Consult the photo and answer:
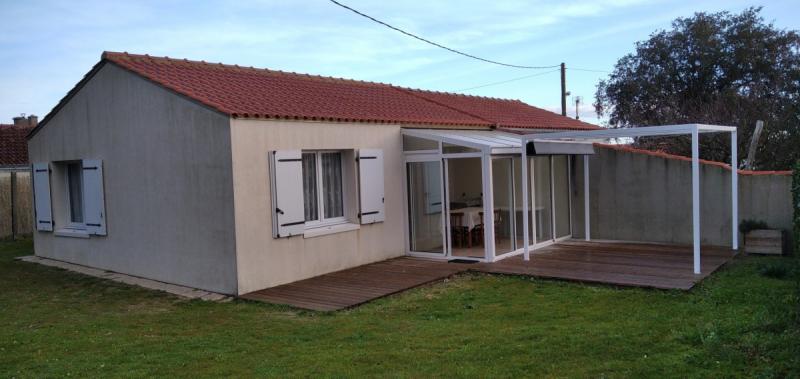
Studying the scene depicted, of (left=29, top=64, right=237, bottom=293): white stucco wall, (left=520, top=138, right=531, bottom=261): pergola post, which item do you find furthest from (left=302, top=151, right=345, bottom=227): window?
(left=520, top=138, right=531, bottom=261): pergola post

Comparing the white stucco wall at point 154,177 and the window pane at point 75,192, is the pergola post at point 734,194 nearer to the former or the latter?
the white stucco wall at point 154,177

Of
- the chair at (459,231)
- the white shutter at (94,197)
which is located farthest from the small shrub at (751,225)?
the white shutter at (94,197)

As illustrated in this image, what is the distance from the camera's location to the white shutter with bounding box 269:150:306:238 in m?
9.18

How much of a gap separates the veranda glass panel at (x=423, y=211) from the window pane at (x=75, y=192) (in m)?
6.25

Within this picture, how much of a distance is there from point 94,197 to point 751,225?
1147cm

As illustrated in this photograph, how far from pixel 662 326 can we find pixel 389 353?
2727 mm

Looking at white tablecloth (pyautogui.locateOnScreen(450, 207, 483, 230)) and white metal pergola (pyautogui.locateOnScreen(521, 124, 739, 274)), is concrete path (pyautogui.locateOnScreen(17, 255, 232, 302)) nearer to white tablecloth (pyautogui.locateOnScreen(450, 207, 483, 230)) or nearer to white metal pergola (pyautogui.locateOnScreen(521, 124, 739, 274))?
white tablecloth (pyautogui.locateOnScreen(450, 207, 483, 230))

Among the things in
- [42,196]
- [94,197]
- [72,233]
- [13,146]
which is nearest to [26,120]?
[13,146]

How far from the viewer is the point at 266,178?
30.1 ft

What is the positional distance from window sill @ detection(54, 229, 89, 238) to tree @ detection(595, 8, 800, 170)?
1652 centimetres

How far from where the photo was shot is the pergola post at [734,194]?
35.6 feet

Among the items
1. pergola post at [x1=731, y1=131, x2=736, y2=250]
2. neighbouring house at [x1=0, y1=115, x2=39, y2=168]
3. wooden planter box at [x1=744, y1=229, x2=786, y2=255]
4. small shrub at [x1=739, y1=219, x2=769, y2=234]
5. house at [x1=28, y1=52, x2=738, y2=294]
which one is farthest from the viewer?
neighbouring house at [x1=0, y1=115, x2=39, y2=168]

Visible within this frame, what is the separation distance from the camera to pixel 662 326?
629 cm

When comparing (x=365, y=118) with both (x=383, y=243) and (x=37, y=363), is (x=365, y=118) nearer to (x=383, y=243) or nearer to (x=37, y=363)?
(x=383, y=243)
